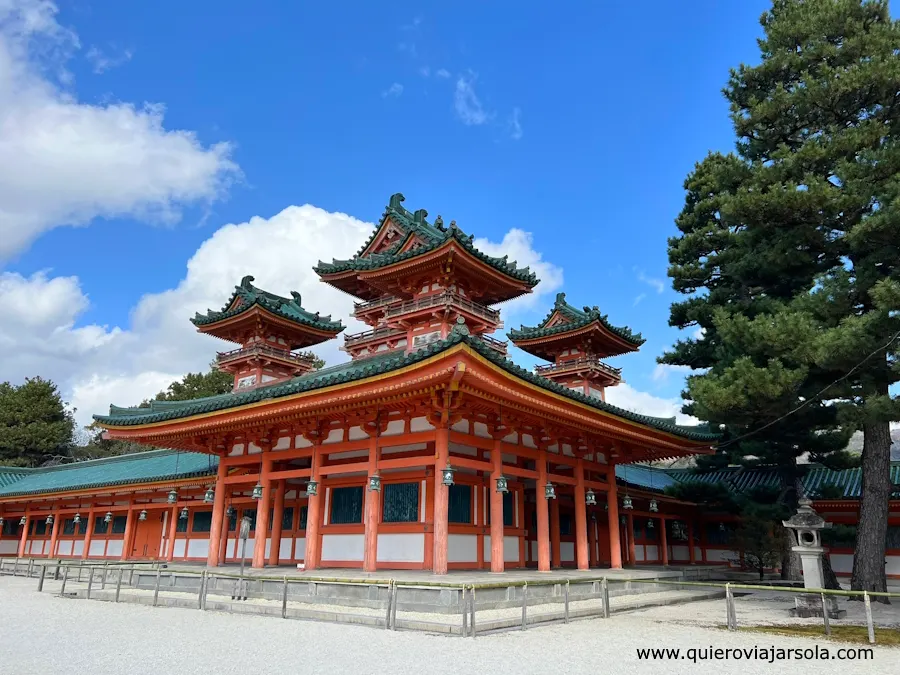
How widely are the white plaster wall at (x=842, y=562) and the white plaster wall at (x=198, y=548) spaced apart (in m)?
27.0

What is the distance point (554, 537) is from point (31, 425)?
49551 mm

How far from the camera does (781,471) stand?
24.9 metres

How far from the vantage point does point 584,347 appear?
90.5ft

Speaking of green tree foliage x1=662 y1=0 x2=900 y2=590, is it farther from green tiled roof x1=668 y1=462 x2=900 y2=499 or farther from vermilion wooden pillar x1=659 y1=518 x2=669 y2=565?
vermilion wooden pillar x1=659 y1=518 x2=669 y2=565

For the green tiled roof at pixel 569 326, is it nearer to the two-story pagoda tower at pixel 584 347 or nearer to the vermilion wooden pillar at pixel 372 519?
the two-story pagoda tower at pixel 584 347

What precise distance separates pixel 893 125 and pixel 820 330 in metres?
7.32

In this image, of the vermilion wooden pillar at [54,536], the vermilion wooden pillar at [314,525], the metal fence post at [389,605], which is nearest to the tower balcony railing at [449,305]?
the vermilion wooden pillar at [314,525]

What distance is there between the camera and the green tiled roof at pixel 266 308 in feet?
84.1

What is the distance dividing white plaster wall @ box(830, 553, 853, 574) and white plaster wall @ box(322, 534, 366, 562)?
21.7 meters

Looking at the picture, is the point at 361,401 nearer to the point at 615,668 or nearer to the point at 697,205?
the point at 615,668

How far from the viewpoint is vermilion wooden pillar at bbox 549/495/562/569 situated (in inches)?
835

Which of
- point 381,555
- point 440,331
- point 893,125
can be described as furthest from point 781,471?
point 381,555

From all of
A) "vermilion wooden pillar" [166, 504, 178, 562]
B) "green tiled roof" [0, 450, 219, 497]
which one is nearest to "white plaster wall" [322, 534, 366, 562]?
"green tiled roof" [0, 450, 219, 497]

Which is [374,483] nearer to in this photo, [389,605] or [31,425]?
[389,605]
